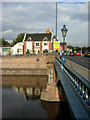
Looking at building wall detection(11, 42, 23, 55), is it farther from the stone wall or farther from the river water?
the river water

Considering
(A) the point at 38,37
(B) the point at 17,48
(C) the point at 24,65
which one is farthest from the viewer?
(A) the point at 38,37

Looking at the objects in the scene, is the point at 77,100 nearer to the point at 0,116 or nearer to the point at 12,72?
the point at 0,116

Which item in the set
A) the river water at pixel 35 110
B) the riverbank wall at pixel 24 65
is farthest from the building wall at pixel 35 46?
the river water at pixel 35 110

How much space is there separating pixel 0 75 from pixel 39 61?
10.7 metres

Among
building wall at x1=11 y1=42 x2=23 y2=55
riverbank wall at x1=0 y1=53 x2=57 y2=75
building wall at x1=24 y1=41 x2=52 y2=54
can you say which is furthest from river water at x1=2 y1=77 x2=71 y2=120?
building wall at x1=11 y1=42 x2=23 y2=55

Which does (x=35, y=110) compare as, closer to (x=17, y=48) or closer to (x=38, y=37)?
(x=17, y=48)

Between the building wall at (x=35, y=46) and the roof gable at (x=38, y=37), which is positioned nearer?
the building wall at (x=35, y=46)

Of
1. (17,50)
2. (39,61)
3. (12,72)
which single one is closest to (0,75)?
(12,72)

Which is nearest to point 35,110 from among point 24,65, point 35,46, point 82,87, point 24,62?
point 82,87

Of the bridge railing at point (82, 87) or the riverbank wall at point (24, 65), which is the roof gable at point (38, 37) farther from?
the bridge railing at point (82, 87)

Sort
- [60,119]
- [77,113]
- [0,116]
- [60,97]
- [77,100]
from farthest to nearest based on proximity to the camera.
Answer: [60,97] < [0,116] < [60,119] < [77,100] < [77,113]

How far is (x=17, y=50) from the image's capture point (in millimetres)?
55688

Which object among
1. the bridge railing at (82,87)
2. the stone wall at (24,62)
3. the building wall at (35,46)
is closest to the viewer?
the bridge railing at (82,87)

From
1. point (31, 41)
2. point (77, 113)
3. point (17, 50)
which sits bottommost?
point (77, 113)
